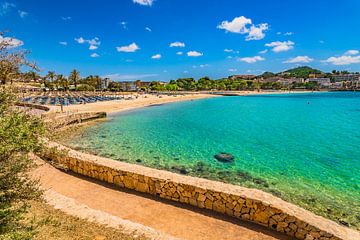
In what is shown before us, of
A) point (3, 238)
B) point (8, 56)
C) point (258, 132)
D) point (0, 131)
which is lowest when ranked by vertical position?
point (258, 132)

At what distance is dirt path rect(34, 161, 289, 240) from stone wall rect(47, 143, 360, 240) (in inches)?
12.0

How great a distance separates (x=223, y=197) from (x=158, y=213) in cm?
239

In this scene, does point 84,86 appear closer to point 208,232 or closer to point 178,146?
point 178,146

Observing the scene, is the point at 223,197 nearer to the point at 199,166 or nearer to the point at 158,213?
the point at 158,213

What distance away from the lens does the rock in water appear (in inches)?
637

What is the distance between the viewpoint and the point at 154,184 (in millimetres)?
9914

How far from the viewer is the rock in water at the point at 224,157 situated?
16.2 m

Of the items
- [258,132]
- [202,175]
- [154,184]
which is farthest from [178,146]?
[258,132]

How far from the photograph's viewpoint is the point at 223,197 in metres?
8.57

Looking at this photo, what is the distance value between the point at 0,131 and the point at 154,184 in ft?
22.1

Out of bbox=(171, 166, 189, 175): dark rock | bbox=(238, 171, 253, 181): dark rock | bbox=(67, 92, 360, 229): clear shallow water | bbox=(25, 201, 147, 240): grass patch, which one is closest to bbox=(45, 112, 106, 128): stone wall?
bbox=(67, 92, 360, 229): clear shallow water

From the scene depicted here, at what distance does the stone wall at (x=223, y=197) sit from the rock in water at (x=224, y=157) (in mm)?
6843

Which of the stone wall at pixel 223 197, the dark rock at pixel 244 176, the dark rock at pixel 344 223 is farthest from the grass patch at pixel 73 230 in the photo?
the dark rock at pixel 244 176

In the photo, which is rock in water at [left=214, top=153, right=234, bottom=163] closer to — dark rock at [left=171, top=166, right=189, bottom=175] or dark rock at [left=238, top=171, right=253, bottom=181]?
dark rock at [left=238, top=171, right=253, bottom=181]
